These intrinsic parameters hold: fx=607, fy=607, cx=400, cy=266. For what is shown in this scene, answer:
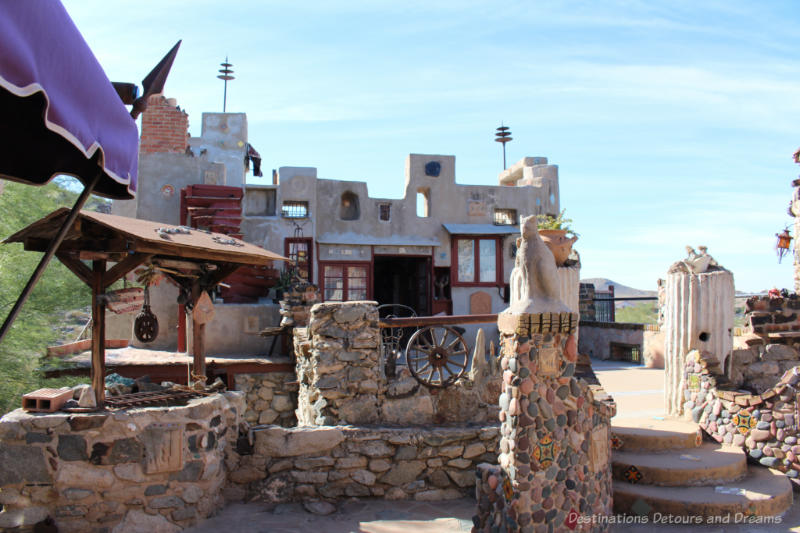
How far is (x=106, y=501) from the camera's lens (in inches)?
217

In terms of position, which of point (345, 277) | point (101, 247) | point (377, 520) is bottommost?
point (377, 520)

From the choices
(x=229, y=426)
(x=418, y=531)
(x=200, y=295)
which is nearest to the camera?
(x=418, y=531)

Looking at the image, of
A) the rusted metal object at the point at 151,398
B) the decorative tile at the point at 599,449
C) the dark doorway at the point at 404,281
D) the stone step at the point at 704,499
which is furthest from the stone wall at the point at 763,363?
the dark doorway at the point at 404,281

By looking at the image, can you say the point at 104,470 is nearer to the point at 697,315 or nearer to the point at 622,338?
the point at 697,315

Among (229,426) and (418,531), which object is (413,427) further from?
(229,426)

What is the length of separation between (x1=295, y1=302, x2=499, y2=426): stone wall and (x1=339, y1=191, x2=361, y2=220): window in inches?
431

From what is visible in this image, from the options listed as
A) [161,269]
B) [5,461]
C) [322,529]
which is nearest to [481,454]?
[322,529]

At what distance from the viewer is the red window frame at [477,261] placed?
19.0 metres

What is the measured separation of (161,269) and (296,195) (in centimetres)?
1041

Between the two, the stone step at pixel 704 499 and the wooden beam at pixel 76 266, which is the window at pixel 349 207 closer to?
the wooden beam at pixel 76 266

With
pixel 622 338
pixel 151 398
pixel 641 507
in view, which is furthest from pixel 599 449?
pixel 622 338

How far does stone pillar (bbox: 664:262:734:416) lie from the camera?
812 cm

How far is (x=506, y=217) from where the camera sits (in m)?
19.8

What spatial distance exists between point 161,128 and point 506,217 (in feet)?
35.0
